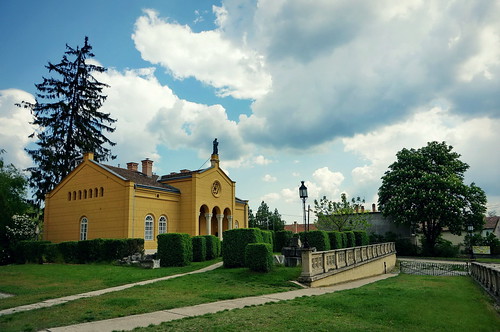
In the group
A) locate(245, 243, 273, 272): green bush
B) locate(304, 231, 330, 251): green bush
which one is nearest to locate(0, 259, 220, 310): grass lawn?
locate(245, 243, 273, 272): green bush

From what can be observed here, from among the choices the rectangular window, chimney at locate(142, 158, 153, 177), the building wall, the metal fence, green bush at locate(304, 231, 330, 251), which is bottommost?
the metal fence

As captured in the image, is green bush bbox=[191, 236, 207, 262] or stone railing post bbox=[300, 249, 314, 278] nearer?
stone railing post bbox=[300, 249, 314, 278]

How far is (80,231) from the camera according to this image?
31.8 metres

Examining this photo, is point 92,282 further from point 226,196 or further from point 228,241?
point 226,196

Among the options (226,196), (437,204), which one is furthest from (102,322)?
(437,204)

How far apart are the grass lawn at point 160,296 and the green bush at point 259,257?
1.18ft

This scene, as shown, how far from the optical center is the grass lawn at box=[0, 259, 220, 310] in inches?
514

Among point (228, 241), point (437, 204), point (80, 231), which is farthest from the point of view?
point (437, 204)

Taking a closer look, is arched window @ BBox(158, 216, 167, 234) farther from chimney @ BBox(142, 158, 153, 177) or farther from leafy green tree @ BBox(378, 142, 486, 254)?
leafy green tree @ BBox(378, 142, 486, 254)

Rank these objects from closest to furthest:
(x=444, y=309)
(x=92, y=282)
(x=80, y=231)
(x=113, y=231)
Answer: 1. (x=444, y=309)
2. (x=92, y=282)
3. (x=113, y=231)
4. (x=80, y=231)

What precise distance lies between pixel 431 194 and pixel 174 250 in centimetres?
3200

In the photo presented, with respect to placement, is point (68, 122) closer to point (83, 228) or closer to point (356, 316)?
point (83, 228)

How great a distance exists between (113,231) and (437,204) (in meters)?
34.3

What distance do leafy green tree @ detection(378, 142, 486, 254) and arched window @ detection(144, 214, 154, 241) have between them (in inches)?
1121
